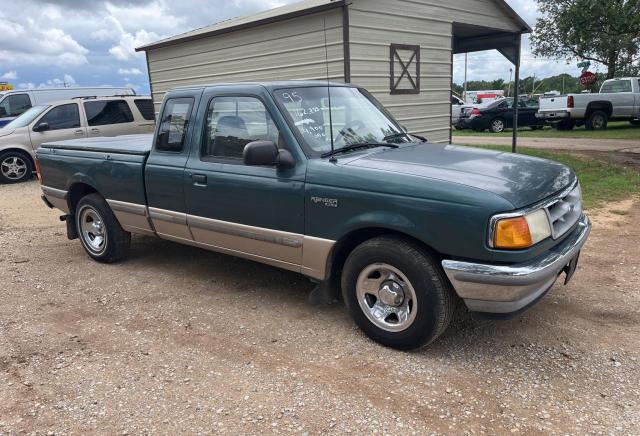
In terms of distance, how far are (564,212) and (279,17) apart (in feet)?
22.1

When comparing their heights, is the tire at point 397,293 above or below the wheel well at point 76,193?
below

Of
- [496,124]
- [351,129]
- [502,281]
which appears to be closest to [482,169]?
[502,281]

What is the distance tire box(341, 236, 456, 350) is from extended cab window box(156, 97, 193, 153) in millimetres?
2038

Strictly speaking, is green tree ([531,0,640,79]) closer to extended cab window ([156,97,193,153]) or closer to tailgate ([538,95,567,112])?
tailgate ([538,95,567,112])

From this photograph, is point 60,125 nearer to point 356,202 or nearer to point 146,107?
point 146,107

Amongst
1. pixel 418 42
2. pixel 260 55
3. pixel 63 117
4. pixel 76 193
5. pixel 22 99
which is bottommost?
pixel 76 193

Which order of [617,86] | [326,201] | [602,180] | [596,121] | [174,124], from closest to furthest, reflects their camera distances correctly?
1. [326,201]
2. [174,124]
3. [602,180]
4. [617,86]
5. [596,121]

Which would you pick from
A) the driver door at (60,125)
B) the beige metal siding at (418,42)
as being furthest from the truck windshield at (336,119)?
the driver door at (60,125)

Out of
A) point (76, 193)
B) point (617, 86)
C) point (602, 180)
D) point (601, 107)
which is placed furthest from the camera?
point (601, 107)

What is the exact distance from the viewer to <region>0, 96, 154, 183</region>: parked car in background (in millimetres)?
11633

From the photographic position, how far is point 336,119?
423 cm

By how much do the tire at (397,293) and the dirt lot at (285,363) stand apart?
166 mm

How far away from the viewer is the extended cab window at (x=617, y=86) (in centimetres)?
1912

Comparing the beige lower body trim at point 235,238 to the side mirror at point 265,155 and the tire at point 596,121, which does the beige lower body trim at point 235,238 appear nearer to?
the side mirror at point 265,155
